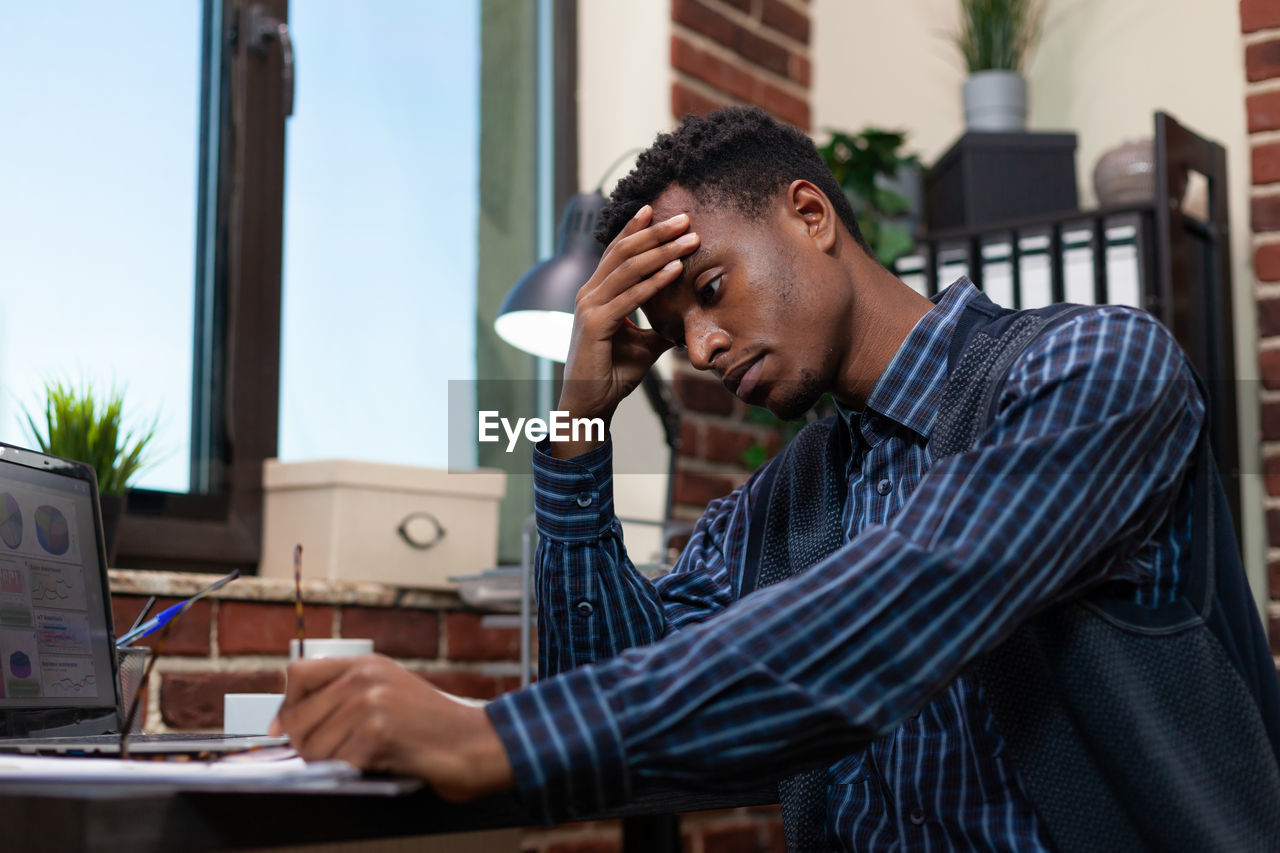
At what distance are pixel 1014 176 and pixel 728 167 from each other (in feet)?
3.78

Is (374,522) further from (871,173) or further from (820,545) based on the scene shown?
(871,173)

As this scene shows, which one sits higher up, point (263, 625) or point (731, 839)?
point (263, 625)

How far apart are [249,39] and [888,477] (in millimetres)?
1248

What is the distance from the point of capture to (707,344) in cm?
108

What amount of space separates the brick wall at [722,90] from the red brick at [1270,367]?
2.62 ft

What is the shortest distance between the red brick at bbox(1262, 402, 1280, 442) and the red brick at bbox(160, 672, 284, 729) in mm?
1477

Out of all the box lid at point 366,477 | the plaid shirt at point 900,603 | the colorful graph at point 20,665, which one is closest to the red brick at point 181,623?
the box lid at point 366,477

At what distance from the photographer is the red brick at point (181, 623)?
146 cm

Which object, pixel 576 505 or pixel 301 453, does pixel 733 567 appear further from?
pixel 301 453

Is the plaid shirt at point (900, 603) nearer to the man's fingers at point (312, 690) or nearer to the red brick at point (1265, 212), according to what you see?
the man's fingers at point (312, 690)

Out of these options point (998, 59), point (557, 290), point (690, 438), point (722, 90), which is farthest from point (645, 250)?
point (998, 59)

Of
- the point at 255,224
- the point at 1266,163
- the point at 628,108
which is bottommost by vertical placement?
the point at 255,224

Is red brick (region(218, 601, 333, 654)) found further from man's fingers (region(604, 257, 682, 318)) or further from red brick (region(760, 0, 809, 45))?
red brick (region(760, 0, 809, 45))

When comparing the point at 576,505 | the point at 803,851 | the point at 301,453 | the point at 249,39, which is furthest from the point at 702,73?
the point at 803,851
